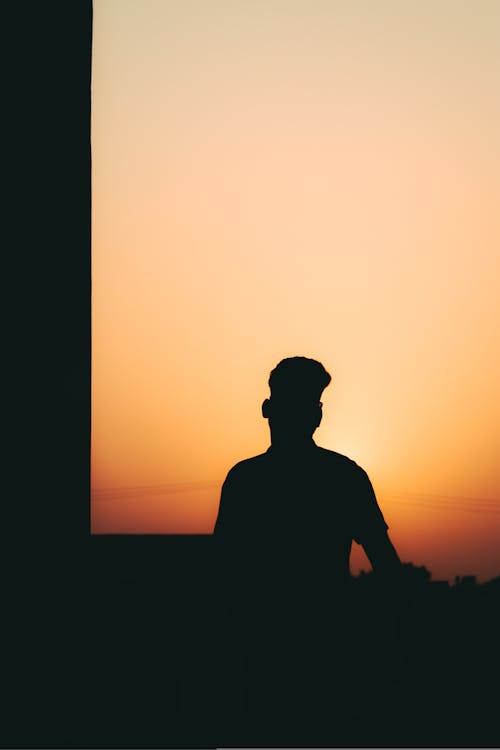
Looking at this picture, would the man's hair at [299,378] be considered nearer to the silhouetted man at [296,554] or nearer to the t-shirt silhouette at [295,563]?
the silhouetted man at [296,554]

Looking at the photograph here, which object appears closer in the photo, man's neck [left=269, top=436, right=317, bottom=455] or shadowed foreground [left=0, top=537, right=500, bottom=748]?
shadowed foreground [left=0, top=537, right=500, bottom=748]

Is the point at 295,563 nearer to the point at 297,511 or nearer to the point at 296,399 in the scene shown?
the point at 297,511

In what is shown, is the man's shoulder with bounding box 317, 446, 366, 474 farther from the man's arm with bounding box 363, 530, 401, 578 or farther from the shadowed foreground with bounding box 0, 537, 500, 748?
the shadowed foreground with bounding box 0, 537, 500, 748

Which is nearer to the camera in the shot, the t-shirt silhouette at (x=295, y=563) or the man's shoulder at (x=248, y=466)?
the t-shirt silhouette at (x=295, y=563)

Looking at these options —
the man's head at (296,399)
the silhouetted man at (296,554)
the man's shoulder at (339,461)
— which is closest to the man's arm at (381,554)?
the silhouetted man at (296,554)

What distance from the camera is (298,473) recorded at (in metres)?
2.02

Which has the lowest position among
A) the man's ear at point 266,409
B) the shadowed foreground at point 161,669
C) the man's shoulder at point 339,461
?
the shadowed foreground at point 161,669

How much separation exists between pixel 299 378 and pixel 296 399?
5 centimetres

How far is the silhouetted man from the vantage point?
74.8 inches

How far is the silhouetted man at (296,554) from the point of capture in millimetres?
1900

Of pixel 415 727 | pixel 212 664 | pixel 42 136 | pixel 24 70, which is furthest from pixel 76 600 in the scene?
pixel 24 70

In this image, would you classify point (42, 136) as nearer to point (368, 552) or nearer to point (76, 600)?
point (76, 600)

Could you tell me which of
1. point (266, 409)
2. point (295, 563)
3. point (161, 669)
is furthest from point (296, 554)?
point (161, 669)

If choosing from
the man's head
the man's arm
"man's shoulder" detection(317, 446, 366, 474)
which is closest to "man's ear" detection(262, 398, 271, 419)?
the man's head
